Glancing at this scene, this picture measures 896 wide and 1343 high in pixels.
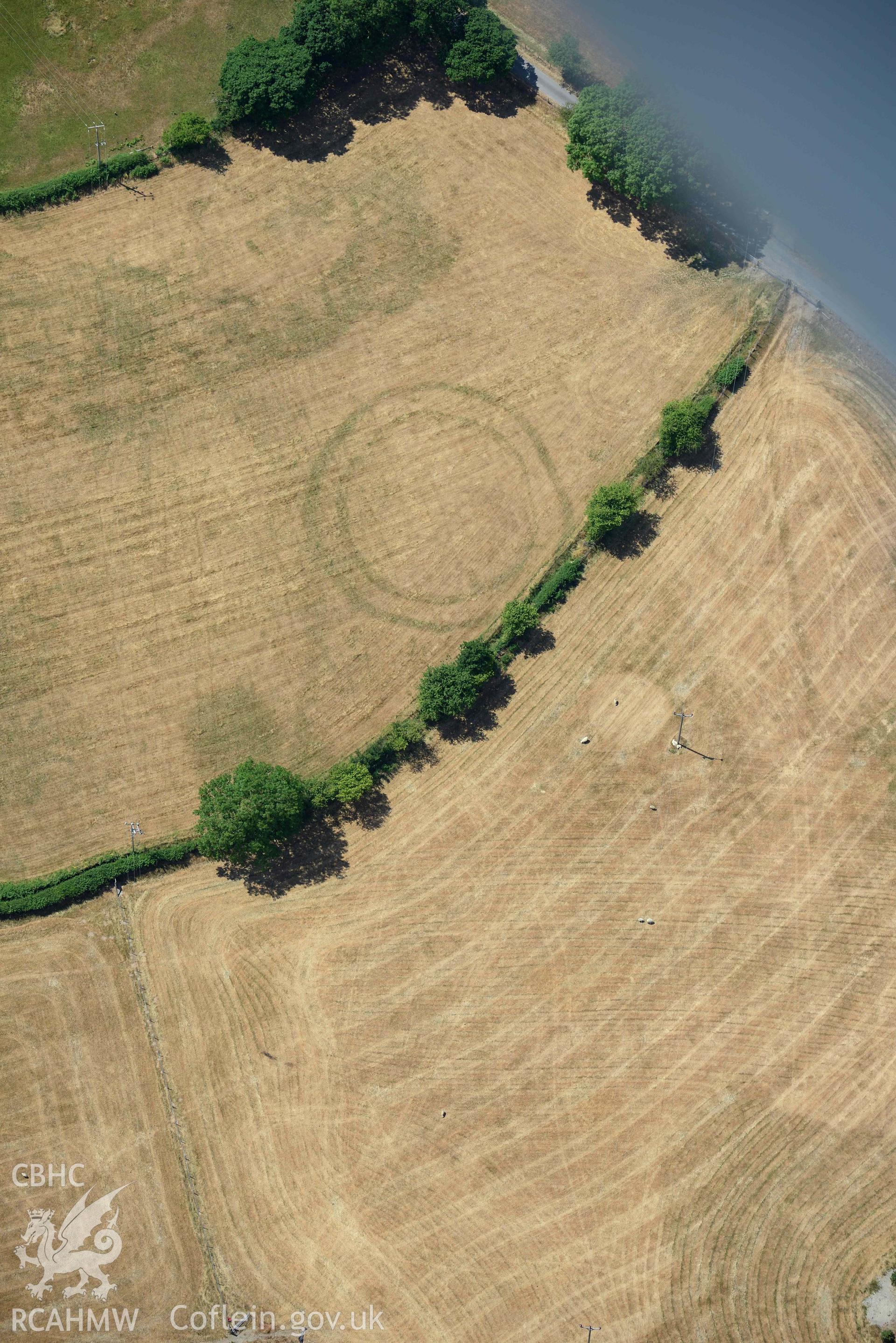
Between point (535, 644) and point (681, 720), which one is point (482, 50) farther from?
point (681, 720)

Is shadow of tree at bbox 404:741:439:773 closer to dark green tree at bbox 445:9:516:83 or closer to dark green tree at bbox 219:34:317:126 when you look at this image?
dark green tree at bbox 219:34:317:126

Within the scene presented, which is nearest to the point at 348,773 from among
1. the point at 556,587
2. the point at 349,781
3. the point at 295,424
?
the point at 349,781

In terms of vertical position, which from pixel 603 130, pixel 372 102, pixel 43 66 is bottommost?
pixel 43 66

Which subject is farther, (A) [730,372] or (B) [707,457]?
(B) [707,457]

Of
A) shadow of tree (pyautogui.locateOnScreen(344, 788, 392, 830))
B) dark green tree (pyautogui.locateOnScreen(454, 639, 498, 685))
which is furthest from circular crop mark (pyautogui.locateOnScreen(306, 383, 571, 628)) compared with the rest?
shadow of tree (pyautogui.locateOnScreen(344, 788, 392, 830))

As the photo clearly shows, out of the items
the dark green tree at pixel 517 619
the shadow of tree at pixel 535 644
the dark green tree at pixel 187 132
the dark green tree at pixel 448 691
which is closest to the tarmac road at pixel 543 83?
the dark green tree at pixel 187 132

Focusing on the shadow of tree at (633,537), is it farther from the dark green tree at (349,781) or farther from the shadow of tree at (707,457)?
the dark green tree at (349,781)
